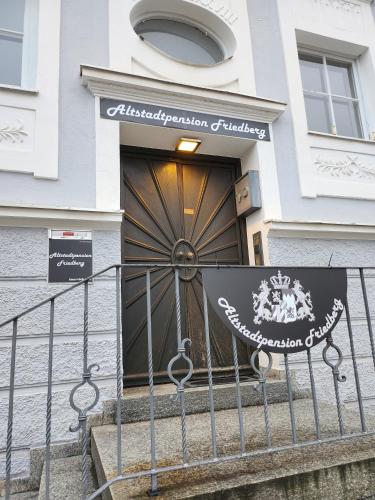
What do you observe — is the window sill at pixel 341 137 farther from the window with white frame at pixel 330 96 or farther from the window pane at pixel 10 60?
the window pane at pixel 10 60

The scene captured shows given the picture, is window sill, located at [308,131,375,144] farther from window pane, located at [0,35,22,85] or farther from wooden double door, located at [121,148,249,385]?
window pane, located at [0,35,22,85]

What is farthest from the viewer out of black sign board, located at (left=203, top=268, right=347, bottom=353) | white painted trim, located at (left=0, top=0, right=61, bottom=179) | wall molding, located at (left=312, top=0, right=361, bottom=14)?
wall molding, located at (left=312, top=0, right=361, bottom=14)

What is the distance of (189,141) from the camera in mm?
4250

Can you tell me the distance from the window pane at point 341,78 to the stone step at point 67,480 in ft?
18.3

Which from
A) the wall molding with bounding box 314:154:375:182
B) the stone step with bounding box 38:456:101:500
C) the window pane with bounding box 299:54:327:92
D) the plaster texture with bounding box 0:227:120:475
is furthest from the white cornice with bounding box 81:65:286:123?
the stone step with bounding box 38:456:101:500

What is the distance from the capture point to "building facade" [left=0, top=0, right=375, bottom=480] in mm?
3381

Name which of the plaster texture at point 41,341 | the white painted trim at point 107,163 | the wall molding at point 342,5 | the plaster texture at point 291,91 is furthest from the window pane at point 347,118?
the plaster texture at point 41,341

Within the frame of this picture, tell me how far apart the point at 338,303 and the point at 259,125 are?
271cm

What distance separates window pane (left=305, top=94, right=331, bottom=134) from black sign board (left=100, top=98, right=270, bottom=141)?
1.04 m

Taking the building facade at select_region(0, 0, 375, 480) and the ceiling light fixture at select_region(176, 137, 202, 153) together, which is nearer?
the building facade at select_region(0, 0, 375, 480)

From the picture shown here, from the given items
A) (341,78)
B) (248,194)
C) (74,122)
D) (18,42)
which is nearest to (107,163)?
(74,122)

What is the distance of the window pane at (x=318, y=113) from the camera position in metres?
5.19

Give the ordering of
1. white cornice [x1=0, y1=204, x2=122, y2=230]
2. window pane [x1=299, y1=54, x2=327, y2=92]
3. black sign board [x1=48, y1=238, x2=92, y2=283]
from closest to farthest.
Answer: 1. white cornice [x1=0, y1=204, x2=122, y2=230]
2. black sign board [x1=48, y1=238, x2=92, y2=283]
3. window pane [x1=299, y1=54, x2=327, y2=92]

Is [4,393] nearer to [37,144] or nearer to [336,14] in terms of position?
[37,144]
